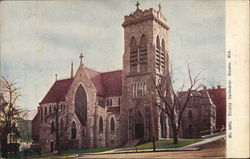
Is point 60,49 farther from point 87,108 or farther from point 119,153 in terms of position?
point 119,153

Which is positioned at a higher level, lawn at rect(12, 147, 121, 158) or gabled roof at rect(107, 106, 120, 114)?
gabled roof at rect(107, 106, 120, 114)

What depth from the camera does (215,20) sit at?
7.04 meters

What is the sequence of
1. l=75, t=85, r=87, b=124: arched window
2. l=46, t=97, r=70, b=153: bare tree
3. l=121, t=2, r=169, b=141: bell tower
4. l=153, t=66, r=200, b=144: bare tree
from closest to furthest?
1. l=153, t=66, r=200, b=144: bare tree
2. l=121, t=2, r=169, b=141: bell tower
3. l=75, t=85, r=87, b=124: arched window
4. l=46, t=97, r=70, b=153: bare tree

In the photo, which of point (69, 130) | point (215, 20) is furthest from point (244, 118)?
point (69, 130)

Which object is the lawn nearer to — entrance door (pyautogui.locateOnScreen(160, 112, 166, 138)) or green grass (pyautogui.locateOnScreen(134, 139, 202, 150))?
green grass (pyautogui.locateOnScreen(134, 139, 202, 150))

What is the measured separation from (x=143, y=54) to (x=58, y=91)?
1871 millimetres

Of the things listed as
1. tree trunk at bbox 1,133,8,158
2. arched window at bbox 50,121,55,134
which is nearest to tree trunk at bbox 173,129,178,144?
arched window at bbox 50,121,55,134

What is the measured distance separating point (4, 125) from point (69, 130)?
1.58m

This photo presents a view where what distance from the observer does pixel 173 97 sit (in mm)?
7348

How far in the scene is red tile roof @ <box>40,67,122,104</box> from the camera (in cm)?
791

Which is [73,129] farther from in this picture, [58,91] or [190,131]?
[190,131]

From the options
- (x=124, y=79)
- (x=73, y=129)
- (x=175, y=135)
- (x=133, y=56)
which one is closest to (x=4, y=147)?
(x=73, y=129)

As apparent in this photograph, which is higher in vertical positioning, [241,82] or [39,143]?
[241,82]

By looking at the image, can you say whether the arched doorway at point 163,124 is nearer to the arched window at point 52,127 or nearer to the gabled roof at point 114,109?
the gabled roof at point 114,109
